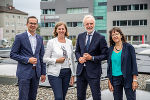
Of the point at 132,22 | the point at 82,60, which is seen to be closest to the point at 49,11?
the point at 132,22

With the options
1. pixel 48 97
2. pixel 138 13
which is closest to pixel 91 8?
pixel 138 13

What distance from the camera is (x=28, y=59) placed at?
161 inches

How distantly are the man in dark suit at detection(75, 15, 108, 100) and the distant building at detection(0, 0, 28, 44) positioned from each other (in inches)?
3078

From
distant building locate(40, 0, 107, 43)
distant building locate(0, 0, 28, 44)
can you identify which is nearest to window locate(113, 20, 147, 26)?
distant building locate(40, 0, 107, 43)

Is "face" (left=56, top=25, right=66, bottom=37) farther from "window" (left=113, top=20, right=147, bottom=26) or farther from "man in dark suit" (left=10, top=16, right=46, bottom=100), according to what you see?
"window" (left=113, top=20, right=147, bottom=26)

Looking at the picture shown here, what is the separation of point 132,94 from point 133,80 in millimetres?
241

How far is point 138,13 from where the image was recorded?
4825cm

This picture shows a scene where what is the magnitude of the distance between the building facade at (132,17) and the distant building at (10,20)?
41.5 metres

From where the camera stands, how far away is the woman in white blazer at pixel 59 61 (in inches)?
171

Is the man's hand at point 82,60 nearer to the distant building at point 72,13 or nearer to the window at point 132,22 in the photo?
the window at point 132,22

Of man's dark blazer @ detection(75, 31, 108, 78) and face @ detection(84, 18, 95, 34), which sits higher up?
face @ detection(84, 18, 95, 34)

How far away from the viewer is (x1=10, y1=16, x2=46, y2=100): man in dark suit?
4.13 meters

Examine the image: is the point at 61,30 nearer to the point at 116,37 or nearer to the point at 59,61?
the point at 59,61

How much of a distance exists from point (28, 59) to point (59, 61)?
59 cm
